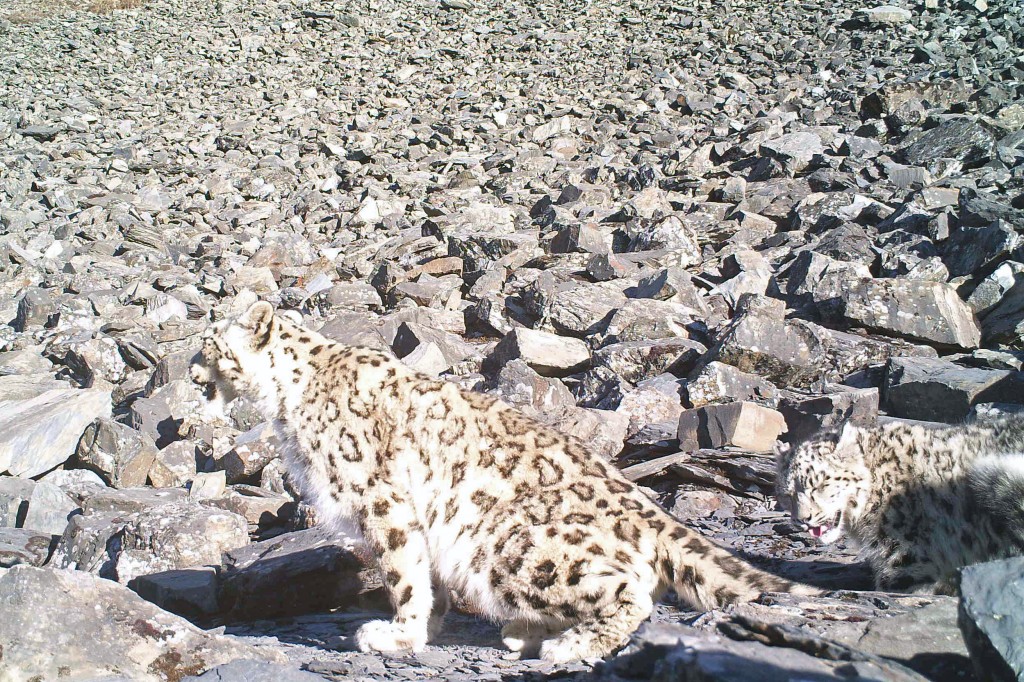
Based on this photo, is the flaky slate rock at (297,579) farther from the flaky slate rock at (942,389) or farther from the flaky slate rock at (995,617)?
the flaky slate rock at (942,389)

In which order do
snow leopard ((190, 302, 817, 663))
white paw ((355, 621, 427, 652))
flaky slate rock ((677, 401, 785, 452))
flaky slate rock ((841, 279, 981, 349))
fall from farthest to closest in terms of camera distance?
flaky slate rock ((841, 279, 981, 349)) < flaky slate rock ((677, 401, 785, 452)) < white paw ((355, 621, 427, 652)) < snow leopard ((190, 302, 817, 663))

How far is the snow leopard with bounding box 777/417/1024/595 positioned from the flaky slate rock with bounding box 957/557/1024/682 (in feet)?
5.31

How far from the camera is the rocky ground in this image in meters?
4.25

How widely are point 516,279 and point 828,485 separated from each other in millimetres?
9642

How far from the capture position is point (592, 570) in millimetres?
4461

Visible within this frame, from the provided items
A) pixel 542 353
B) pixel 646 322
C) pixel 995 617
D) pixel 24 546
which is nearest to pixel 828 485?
pixel 995 617

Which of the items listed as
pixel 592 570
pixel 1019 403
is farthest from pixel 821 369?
pixel 592 570

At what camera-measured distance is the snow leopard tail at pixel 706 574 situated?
4.25 metres

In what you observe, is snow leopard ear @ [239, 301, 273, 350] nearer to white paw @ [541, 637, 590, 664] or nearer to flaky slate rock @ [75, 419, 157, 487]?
white paw @ [541, 637, 590, 664]

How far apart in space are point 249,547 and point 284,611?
2.30 feet

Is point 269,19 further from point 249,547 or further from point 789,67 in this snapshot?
point 249,547

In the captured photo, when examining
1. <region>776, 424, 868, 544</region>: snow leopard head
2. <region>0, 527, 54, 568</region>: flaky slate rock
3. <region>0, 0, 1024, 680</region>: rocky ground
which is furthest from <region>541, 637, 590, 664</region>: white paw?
<region>0, 527, 54, 568</region>: flaky slate rock

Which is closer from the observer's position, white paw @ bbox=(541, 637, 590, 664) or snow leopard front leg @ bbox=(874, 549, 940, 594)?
white paw @ bbox=(541, 637, 590, 664)

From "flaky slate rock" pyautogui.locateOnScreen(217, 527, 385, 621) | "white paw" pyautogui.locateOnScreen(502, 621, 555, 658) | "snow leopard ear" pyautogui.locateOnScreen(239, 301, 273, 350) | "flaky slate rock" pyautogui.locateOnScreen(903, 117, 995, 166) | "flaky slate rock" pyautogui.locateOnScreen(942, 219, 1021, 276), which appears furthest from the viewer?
"flaky slate rock" pyautogui.locateOnScreen(903, 117, 995, 166)
